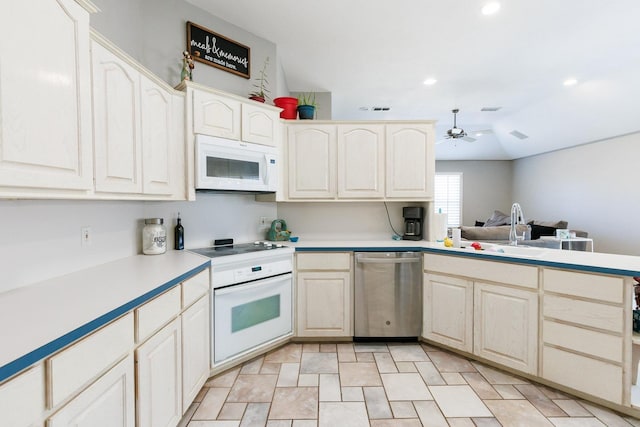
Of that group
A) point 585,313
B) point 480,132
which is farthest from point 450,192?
point 585,313

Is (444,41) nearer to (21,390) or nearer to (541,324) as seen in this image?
(541,324)

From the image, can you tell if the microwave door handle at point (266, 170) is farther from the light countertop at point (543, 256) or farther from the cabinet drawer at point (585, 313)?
the cabinet drawer at point (585, 313)

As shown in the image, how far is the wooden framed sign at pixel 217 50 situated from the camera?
2.58m

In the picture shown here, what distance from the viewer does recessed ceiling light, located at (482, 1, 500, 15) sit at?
2541mm

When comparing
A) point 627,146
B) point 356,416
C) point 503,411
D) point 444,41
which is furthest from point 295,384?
point 627,146

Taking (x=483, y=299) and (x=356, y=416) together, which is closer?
(x=356, y=416)

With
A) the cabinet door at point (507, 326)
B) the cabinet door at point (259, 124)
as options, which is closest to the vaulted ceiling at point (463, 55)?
the cabinet door at point (259, 124)

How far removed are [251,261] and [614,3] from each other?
3.70 meters

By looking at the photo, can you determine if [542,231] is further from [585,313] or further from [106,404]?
[106,404]

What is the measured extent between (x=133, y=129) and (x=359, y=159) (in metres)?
1.95

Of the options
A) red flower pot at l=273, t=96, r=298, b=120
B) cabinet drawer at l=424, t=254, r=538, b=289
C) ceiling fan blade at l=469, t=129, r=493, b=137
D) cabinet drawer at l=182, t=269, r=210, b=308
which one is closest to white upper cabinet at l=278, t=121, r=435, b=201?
red flower pot at l=273, t=96, r=298, b=120

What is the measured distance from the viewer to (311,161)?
9.95ft

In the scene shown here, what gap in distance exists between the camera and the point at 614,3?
258 centimetres

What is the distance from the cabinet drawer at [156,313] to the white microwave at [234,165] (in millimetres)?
949
